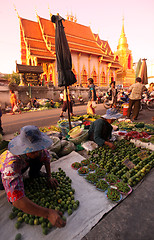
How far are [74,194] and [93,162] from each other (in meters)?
1.01

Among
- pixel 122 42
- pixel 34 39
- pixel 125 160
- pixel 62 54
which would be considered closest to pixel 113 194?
pixel 125 160

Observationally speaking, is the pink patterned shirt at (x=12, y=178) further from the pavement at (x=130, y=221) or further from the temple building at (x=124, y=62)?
the temple building at (x=124, y=62)

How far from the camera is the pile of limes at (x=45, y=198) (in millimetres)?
1684

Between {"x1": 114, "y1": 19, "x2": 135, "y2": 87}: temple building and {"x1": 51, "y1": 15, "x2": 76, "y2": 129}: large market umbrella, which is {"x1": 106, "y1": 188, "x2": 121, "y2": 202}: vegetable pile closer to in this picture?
{"x1": 51, "y1": 15, "x2": 76, "y2": 129}: large market umbrella

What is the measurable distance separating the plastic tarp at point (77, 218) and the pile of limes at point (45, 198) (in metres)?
0.07

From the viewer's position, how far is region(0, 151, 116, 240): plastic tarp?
5.19ft

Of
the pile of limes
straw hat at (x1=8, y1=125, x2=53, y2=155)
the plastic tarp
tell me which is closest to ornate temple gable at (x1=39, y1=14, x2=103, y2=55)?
the pile of limes

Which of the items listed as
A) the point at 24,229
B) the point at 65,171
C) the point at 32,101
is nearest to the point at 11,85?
the point at 32,101

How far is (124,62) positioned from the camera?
115 ft

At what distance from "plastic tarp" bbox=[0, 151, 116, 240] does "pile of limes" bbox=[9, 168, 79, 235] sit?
65mm

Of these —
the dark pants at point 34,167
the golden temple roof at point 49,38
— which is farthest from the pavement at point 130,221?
the golden temple roof at point 49,38

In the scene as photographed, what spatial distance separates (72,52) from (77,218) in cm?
2347

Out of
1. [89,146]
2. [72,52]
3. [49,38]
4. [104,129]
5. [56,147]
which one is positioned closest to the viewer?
[56,147]

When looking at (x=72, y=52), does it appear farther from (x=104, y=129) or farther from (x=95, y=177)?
(x=95, y=177)
